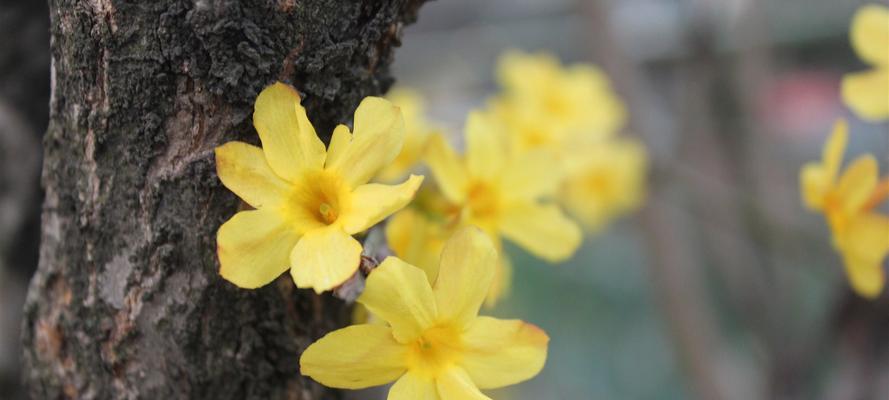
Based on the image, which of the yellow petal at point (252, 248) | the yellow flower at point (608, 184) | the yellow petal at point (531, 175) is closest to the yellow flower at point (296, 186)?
the yellow petal at point (252, 248)

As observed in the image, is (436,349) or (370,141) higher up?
(370,141)

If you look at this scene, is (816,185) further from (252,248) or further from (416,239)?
(252,248)

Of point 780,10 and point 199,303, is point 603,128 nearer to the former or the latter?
point 199,303

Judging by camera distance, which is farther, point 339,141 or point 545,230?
point 545,230

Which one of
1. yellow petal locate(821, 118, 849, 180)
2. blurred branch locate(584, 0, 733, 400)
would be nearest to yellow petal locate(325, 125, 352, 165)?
yellow petal locate(821, 118, 849, 180)

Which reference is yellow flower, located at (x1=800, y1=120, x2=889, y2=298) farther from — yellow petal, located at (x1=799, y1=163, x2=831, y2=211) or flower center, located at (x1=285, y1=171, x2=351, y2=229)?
flower center, located at (x1=285, y1=171, x2=351, y2=229)

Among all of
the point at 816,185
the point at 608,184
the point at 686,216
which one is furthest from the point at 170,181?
the point at 686,216
